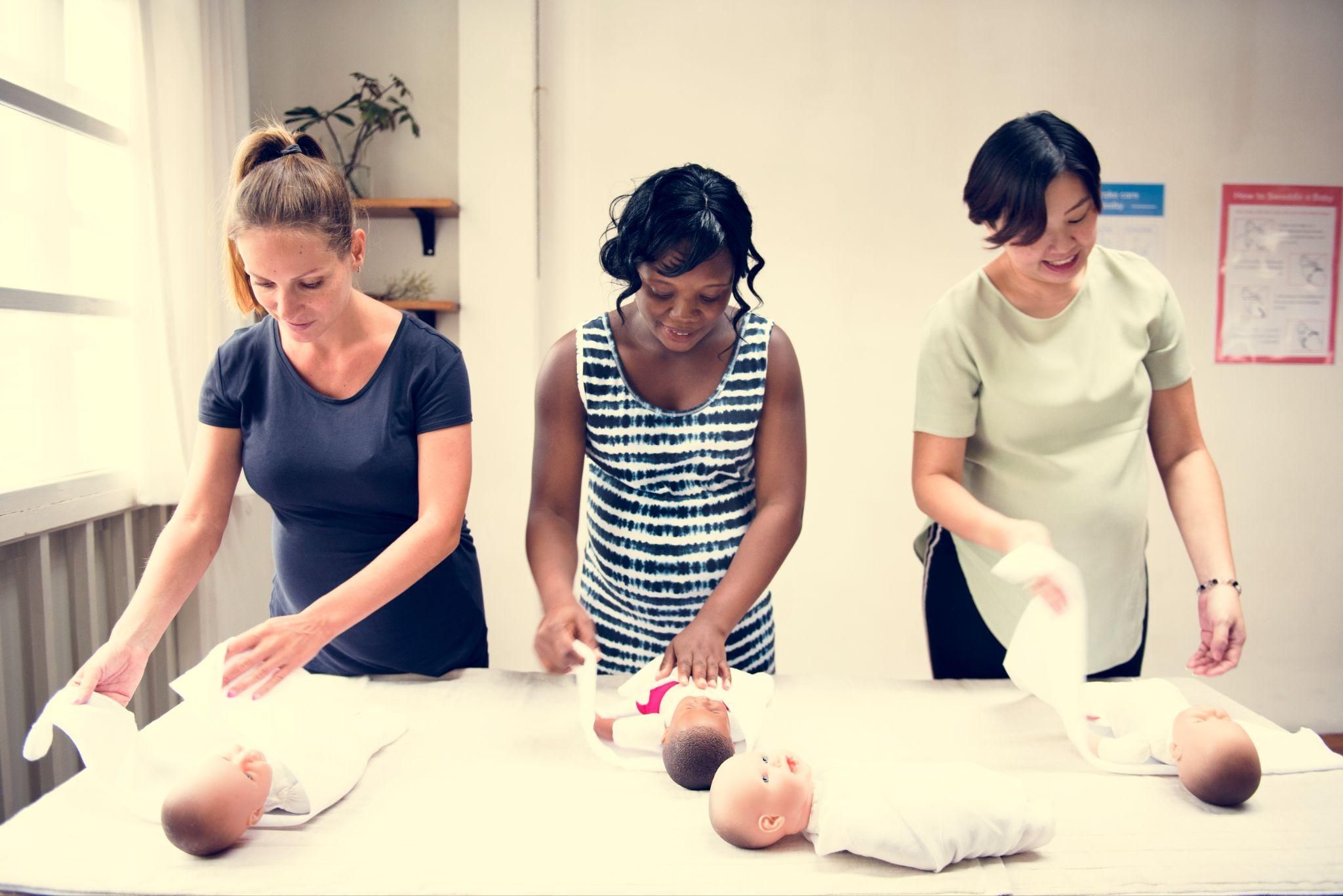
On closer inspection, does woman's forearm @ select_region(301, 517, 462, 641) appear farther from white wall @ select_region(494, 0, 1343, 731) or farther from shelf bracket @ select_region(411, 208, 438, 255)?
shelf bracket @ select_region(411, 208, 438, 255)

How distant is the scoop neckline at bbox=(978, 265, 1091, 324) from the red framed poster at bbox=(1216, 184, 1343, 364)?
200 cm

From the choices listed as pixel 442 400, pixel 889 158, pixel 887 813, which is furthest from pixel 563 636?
pixel 889 158

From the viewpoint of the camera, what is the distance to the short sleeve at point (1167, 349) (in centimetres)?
144

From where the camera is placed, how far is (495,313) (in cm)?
289

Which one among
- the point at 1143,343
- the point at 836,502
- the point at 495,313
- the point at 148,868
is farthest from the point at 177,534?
the point at 836,502

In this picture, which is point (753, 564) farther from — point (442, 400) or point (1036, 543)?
point (442, 400)

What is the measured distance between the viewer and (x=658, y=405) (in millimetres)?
1443

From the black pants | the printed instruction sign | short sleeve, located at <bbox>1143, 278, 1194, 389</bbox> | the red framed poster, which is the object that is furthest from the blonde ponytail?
the red framed poster

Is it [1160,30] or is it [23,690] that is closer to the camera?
[23,690]

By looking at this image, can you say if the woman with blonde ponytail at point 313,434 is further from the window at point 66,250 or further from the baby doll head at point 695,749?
the window at point 66,250

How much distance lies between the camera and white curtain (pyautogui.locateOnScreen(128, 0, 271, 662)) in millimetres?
2291

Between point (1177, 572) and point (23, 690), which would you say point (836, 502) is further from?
point (23, 690)

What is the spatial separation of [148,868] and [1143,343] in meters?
1.51

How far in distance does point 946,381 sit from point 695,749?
688mm
